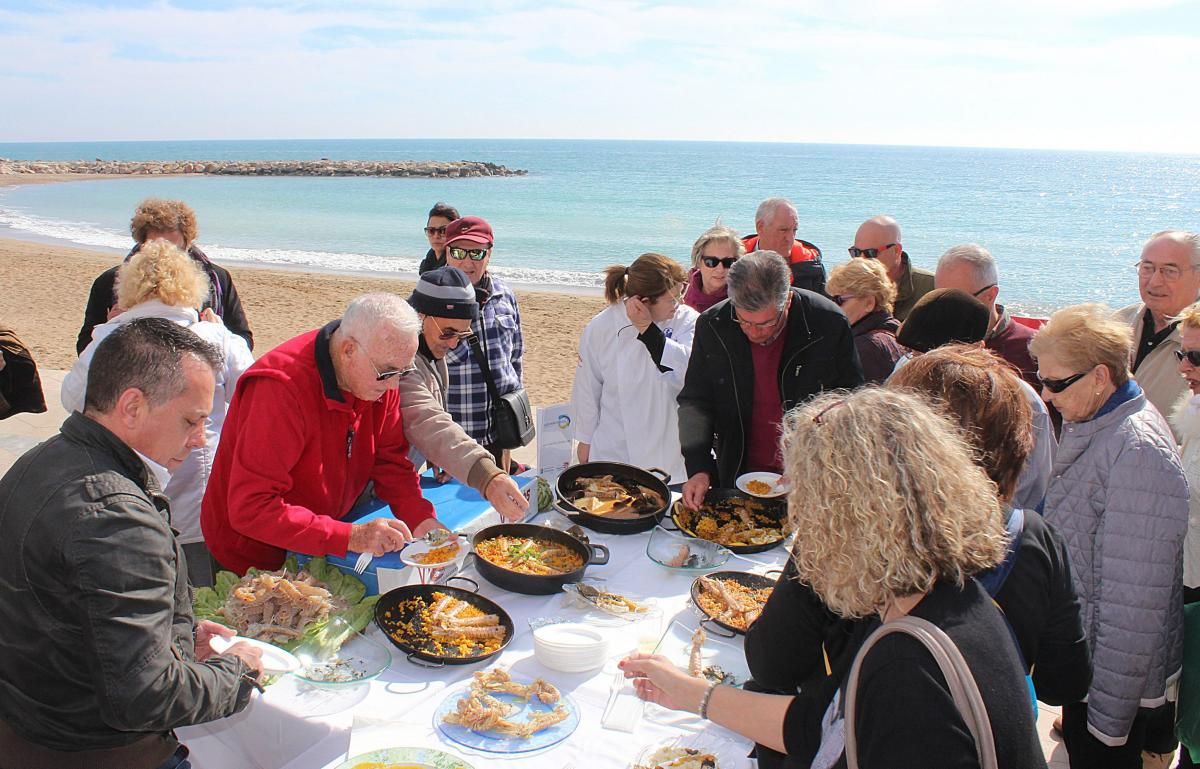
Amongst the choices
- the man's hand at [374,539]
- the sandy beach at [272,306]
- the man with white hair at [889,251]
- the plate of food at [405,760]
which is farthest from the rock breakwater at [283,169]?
the plate of food at [405,760]

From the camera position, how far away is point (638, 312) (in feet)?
12.8

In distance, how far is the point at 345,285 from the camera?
642 inches

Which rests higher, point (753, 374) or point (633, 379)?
point (753, 374)

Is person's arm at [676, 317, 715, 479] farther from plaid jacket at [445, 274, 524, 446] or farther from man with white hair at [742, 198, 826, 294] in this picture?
man with white hair at [742, 198, 826, 294]

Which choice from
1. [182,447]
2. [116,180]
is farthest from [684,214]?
[116,180]

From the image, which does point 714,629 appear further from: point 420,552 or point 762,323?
point 762,323

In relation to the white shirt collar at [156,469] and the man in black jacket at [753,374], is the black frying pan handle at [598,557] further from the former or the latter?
the white shirt collar at [156,469]

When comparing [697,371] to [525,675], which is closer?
[525,675]

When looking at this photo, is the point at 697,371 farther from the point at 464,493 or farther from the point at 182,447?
the point at 182,447

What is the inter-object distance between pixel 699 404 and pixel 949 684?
8.44 feet

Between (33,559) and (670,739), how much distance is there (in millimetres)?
1398

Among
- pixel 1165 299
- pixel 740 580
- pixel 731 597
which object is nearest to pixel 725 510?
pixel 740 580

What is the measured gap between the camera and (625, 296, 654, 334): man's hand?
3.89 metres

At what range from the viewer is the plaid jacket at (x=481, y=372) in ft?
13.1
